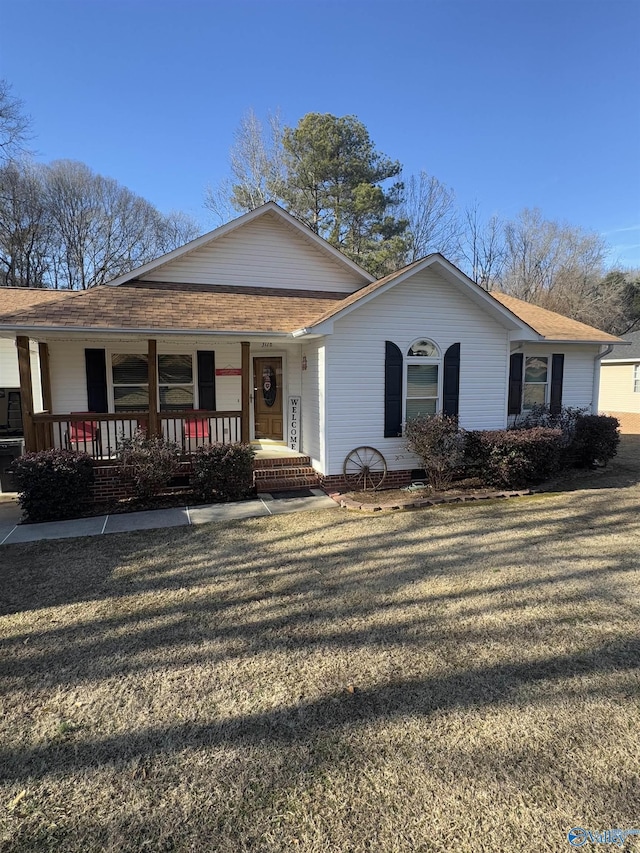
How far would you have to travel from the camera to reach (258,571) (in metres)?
5.11

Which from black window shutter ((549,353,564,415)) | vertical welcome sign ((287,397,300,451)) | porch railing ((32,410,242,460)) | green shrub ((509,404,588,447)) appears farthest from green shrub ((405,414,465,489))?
black window shutter ((549,353,564,415))

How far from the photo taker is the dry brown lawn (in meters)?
2.16

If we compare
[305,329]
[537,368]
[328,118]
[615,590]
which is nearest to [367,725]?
A: [615,590]

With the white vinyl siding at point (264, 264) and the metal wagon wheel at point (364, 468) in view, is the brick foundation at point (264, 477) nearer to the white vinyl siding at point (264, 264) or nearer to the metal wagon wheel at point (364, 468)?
the metal wagon wheel at point (364, 468)

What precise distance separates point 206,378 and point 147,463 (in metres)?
2.97

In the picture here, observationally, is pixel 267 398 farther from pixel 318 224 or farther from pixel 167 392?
pixel 318 224

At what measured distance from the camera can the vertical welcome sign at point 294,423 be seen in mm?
9961

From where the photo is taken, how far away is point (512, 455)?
8438mm

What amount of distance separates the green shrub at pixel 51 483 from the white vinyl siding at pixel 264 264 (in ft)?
14.8

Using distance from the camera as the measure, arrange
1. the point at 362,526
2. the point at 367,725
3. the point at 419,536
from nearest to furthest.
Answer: the point at 367,725 → the point at 419,536 → the point at 362,526

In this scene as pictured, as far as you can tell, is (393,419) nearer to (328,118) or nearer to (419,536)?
(419,536)

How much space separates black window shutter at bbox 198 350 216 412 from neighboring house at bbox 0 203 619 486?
0.02 metres


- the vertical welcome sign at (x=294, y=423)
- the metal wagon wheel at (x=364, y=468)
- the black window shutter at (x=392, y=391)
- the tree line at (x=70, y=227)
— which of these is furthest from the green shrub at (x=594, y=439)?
the tree line at (x=70, y=227)

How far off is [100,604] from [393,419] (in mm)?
6012
